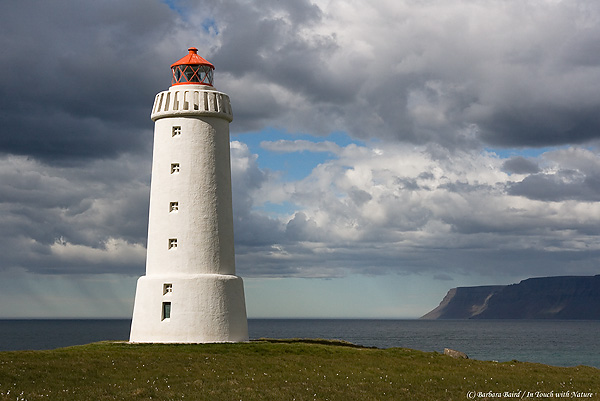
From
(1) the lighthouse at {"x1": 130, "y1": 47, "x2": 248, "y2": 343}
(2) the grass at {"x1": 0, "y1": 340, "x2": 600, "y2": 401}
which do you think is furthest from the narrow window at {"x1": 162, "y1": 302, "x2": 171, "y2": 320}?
(2) the grass at {"x1": 0, "y1": 340, "x2": 600, "y2": 401}

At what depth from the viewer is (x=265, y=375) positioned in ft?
109

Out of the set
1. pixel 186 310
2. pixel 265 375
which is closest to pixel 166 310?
pixel 186 310

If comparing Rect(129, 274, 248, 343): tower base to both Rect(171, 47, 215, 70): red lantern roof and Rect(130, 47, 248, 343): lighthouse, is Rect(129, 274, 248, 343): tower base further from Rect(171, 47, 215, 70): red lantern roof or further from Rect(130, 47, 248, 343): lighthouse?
Rect(171, 47, 215, 70): red lantern roof

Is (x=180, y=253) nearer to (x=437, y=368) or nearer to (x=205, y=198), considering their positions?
(x=205, y=198)

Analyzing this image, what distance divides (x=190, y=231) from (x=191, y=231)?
66 mm

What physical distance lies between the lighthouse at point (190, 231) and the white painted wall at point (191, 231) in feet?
0.21

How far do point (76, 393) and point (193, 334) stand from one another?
53.8 ft

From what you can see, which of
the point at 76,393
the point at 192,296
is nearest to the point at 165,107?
the point at 192,296

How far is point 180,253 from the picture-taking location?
45.0m

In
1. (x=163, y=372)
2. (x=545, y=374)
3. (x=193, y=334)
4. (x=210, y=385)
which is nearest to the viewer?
(x=210, y=385)

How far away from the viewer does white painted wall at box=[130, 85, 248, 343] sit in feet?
145

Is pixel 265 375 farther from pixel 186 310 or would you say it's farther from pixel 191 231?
pixel 191 231

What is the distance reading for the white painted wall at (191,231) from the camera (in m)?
44.3

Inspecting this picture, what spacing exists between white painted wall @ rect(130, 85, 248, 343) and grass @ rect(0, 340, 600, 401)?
256 cm
